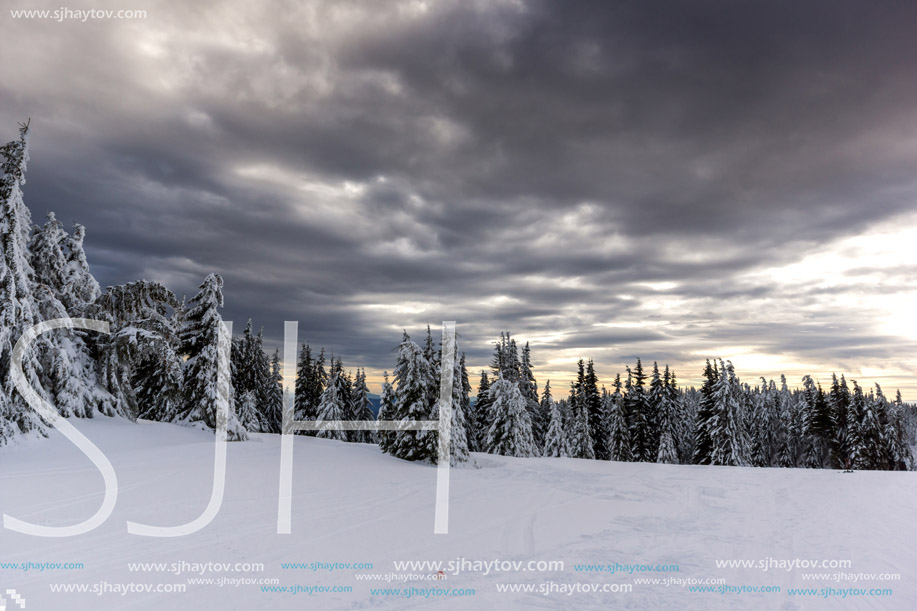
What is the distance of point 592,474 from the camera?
23.7 m

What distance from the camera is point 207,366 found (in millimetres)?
25359

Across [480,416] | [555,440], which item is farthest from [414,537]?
[480,416]

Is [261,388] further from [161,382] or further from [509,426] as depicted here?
[509,426]

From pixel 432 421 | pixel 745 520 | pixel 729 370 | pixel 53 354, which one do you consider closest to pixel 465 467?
pixel 432 421

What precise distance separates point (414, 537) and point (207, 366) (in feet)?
62.9

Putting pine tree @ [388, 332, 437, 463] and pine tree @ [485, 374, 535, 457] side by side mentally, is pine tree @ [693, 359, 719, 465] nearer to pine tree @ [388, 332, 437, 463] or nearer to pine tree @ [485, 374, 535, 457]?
pine tree @ [485, 374, 535, 457]

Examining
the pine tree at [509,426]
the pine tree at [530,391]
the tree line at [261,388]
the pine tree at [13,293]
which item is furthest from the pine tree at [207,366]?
the pine tree at [530,391]

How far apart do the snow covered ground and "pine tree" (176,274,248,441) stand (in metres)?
3.86

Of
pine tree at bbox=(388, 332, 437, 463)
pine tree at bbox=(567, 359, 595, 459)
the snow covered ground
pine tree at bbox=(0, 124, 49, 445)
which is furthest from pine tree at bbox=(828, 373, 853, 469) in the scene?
pine tree at bbox=(0, 124, 49, 445)

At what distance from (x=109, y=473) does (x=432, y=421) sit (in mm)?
15425

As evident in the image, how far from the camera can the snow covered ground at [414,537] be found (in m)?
7.81

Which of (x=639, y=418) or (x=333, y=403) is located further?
(x=639, y=418)

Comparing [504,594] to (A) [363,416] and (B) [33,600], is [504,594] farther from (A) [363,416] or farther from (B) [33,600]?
(A) [363,416]

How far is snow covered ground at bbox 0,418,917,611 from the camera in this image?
7812mm
